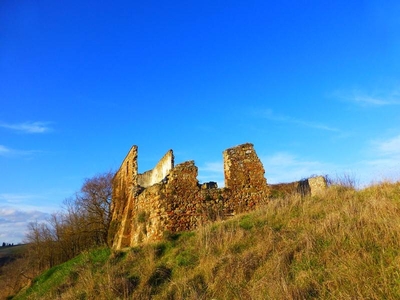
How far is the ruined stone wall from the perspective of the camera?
54.2ft

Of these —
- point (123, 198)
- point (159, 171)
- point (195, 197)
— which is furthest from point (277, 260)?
point (123, 198)

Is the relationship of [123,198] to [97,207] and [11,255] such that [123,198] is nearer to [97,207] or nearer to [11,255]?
[97,207]

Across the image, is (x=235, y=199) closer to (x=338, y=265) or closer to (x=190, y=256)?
(x=190, y=256)

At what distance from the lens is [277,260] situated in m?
6.45

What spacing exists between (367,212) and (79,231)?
2074 cm

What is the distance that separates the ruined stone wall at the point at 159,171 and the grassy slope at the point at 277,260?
19.0ft

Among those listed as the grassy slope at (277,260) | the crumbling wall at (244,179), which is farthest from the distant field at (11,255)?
the grassy slope at (277,260)

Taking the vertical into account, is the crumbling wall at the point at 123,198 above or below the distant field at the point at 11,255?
above

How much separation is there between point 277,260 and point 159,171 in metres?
13.5

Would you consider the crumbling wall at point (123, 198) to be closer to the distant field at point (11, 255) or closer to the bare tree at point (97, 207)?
the bare tree at point (97, 207)

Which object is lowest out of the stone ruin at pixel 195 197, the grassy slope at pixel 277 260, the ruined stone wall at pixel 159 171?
the grassy slope at pixel 277 260

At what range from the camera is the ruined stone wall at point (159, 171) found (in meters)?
16.5

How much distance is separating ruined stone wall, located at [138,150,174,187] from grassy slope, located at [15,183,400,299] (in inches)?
228

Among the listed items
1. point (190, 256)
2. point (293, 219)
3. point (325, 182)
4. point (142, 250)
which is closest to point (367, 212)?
point (293, 219)
